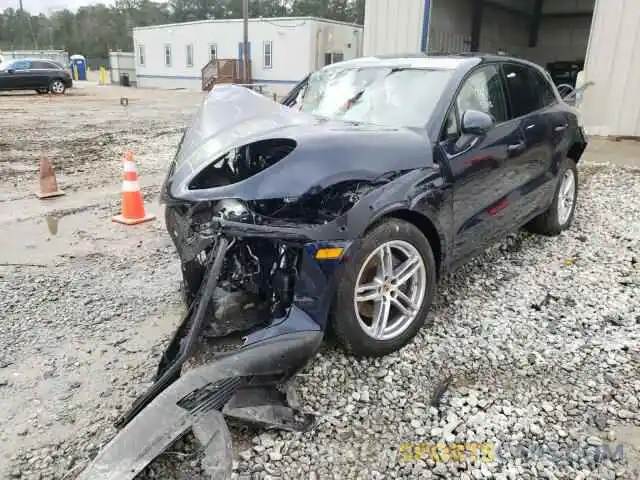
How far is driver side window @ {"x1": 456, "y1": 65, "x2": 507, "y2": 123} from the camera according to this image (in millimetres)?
3666

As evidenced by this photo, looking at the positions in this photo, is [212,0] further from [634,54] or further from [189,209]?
[189,209]

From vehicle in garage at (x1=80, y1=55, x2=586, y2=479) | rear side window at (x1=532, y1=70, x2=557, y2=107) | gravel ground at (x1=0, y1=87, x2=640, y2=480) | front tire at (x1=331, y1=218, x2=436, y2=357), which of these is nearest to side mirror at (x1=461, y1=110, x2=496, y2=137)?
vehicle in garage at (x1=80, y1=55, x2=586, y2=479)

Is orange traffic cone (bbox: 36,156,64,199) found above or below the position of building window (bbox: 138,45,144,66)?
below

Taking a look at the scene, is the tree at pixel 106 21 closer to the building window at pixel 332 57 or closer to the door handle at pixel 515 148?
the building window at pixel 332 57

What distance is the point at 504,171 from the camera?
3.90 m

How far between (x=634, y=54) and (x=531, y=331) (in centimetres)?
933

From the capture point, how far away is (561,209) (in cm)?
528

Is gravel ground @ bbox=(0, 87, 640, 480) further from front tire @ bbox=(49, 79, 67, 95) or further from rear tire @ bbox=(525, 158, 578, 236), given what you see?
front tire @ bbox=(49, 79, 67, 95)

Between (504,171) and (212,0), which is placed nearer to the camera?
(504,171)

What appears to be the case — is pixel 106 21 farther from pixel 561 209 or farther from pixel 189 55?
pixel 561 209

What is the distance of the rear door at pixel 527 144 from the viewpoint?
13.5 ft

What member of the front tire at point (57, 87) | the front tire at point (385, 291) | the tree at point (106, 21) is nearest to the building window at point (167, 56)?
the front tire at point (57, 87)

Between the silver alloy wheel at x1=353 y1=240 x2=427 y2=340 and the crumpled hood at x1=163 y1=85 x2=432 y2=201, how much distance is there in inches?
18.9

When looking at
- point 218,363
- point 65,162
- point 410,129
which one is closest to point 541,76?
point 410,129
